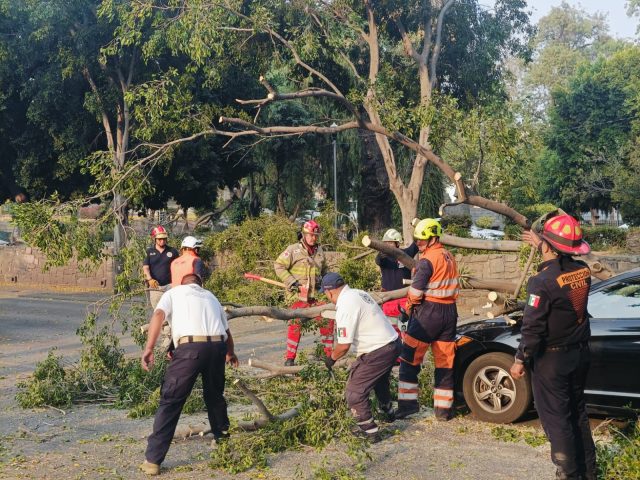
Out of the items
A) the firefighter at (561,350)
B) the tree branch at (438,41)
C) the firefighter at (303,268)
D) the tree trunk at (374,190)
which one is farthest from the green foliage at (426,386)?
the tree trunk at (374,190)

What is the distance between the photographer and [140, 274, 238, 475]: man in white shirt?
19.4 ft

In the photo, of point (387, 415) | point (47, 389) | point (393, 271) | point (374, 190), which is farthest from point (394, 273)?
point (374, 190)


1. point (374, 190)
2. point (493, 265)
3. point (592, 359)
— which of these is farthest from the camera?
point (374, 190)

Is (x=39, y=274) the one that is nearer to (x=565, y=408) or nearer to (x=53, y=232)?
(x=53, y=232)

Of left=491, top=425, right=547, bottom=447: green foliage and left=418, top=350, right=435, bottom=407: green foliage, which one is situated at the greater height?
left=418, top=350, right=435, bottom=407: green foliage

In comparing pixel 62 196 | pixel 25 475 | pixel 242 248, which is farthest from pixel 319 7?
pixel 25 475

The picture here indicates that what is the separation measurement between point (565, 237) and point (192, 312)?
2750 mm

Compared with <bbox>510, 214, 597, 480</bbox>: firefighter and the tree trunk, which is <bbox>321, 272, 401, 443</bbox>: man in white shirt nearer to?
<bbox>510, 214, 597, 480</bbox>: firefighter

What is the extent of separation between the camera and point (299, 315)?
807cm

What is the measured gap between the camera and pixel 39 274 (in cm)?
2484

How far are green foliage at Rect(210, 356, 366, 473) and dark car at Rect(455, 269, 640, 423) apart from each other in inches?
46.7

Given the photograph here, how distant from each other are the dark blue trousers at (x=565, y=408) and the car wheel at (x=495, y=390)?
148 cm

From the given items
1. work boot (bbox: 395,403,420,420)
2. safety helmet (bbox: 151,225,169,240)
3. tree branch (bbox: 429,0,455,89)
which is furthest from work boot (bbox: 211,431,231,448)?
tree branch (bbox: 429,0,455,89)

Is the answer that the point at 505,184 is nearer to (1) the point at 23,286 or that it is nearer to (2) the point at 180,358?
(2) the point at 180,358
